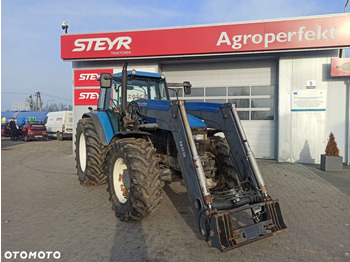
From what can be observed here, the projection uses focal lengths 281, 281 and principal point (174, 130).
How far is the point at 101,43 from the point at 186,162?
8562mm

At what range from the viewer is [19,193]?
6324mm

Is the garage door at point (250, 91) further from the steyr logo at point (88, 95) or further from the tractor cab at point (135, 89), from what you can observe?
the tractor cab at point (135, 89)

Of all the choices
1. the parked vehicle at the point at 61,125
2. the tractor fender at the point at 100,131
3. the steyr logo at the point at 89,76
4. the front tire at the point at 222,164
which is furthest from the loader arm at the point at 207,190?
the parked vehicle at the point at 61,125

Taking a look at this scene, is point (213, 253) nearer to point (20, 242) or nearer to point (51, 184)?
point (20, 242)

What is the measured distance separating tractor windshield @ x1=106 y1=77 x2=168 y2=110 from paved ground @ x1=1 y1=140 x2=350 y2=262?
2.09 m

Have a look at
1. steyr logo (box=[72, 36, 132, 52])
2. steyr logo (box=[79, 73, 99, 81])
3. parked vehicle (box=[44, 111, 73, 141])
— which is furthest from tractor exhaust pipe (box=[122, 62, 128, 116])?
parked vehicle (box=[44, 111, 73, 141])

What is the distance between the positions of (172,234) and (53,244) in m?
1.62

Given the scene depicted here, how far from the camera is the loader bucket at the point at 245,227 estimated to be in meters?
3.13

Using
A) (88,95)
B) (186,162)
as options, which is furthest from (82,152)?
(88,95)

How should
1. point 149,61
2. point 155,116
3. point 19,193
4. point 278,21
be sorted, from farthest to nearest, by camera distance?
point 149,61
point 278,21
point 19,193
point 155,116

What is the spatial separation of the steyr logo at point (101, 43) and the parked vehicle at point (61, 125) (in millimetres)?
11265

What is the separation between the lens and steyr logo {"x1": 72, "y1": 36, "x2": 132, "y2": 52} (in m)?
10.6

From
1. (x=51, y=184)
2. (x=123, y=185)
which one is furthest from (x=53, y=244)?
(x=51, y=184)

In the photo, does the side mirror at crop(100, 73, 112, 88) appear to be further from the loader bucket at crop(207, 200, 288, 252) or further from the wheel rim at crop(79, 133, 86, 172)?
the loader bucket at crop(207, 200, 288, 252)
